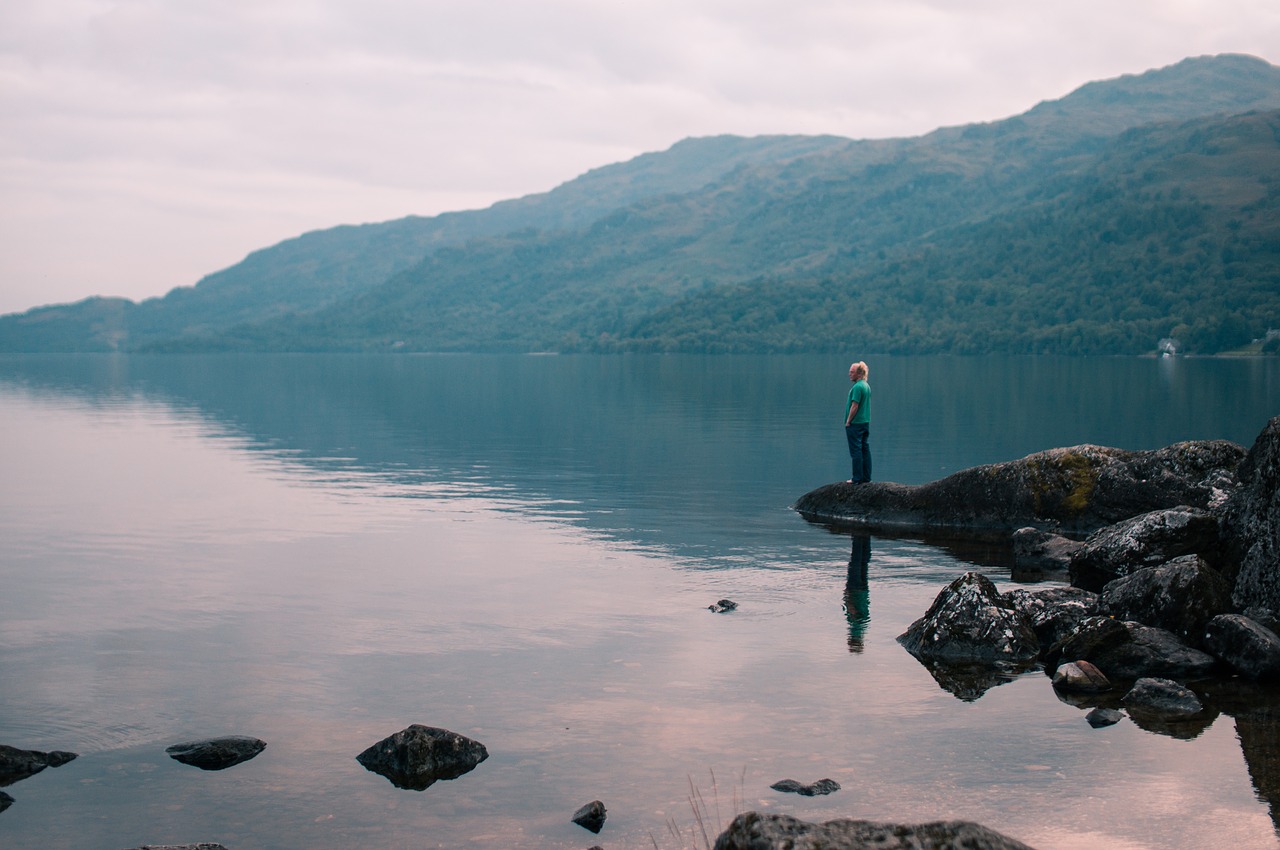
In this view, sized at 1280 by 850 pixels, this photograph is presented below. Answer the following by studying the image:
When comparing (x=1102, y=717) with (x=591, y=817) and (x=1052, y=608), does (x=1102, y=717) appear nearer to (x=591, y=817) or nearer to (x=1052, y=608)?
(x=1052, y=608)

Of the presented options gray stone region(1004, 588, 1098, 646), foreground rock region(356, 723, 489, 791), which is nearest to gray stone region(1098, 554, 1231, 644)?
gray stone region(1004, 588, 1098, 646)

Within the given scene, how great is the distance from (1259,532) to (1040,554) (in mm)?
6089

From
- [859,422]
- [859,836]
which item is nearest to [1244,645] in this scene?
[859,836]

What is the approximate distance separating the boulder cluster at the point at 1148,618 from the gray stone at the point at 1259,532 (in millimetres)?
21

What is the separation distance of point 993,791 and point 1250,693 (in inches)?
209

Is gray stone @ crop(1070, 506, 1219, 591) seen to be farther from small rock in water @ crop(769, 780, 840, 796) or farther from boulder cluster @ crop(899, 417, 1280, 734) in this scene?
small rock in water @ crop(769, 780, 840, 796)

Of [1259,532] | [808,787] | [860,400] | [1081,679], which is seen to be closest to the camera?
[808,787]

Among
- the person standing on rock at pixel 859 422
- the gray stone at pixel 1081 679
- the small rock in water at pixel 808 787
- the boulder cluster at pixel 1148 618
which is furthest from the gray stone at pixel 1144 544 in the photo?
the small rock in water at pixel 808 787

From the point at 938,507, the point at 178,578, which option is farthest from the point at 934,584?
the point at 178,578

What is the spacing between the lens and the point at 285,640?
1780 centimetres

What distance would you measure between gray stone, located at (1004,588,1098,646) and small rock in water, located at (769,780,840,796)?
6.75 metres

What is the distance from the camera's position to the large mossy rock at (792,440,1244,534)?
24594 mm

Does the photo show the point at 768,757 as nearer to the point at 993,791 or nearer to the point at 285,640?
the point at 993,791

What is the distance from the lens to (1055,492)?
86.8ft
